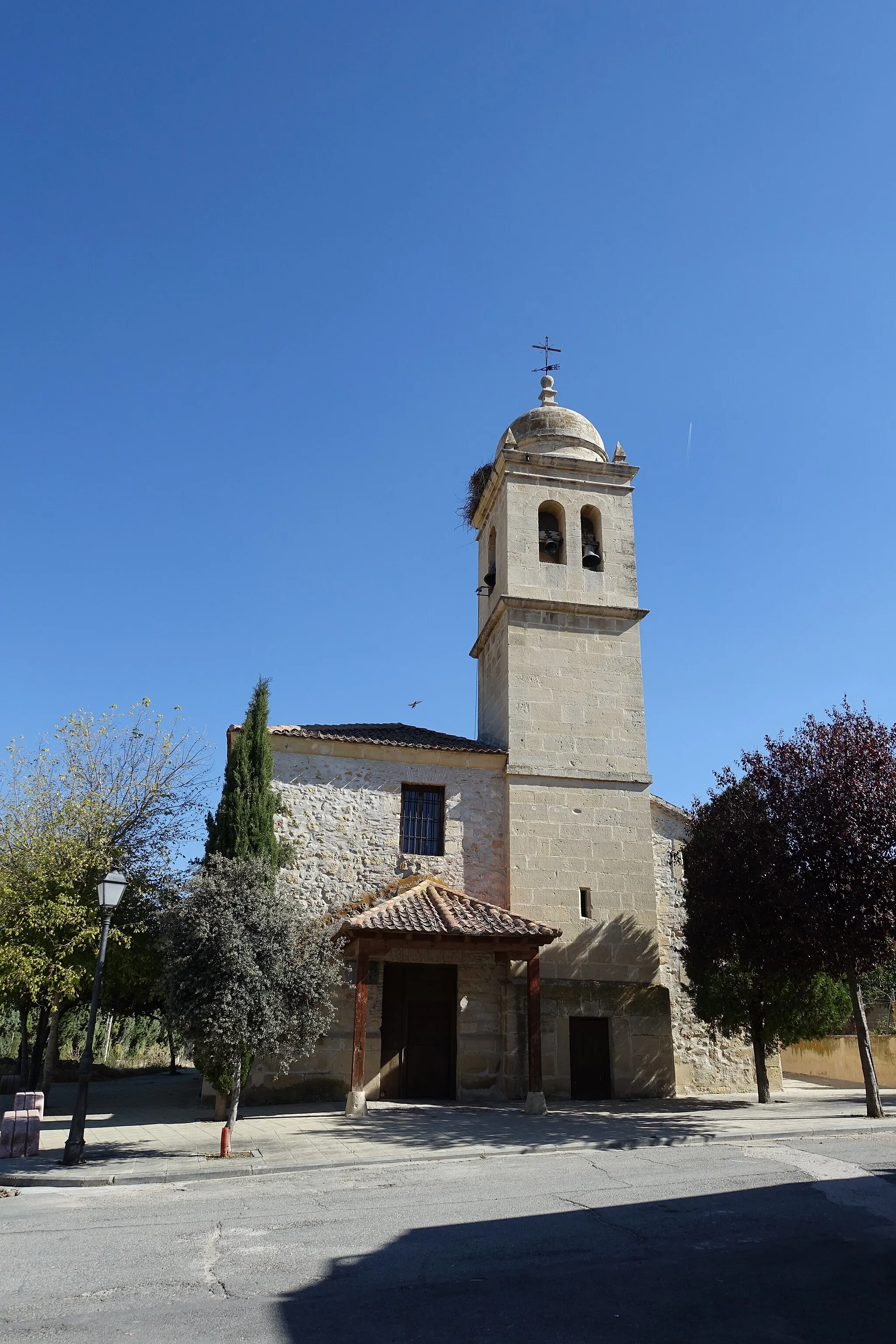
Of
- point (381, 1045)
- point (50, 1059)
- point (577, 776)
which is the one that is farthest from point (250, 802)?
point (50, 1059)

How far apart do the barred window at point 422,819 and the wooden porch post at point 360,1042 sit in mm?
3258

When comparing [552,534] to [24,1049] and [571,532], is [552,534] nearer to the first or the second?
[571,532]

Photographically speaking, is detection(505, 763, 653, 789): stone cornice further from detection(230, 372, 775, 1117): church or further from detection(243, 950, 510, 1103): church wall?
detection(243, 950, 510, 1103): church wall

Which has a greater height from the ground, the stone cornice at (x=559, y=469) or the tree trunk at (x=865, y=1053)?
the stone cornice at (x=559, y=469)

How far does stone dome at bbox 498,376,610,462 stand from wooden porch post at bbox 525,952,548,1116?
39.7 feet

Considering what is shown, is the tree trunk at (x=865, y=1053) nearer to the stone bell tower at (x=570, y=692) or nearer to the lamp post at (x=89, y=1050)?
the stone bell tower at (x=570, y=692)

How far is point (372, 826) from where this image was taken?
1816 cm

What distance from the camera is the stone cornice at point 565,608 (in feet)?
66.3

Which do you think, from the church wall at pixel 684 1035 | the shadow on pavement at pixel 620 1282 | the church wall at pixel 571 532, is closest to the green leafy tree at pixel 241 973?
the shadow on pavement at pixel 620 1282

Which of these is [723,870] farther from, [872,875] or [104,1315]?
[104,1315]

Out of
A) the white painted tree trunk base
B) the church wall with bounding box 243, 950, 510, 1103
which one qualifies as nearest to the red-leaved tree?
the church wall with bounding box 243, 950, 510, 1103

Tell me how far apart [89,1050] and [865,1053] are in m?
12.1

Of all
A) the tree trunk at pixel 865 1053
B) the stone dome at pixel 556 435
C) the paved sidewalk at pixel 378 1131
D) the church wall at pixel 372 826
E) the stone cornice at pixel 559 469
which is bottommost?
the paved sidewalk at pixel 378 1131

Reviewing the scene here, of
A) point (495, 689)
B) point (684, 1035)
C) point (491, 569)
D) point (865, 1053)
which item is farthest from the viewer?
point (491, 569)
